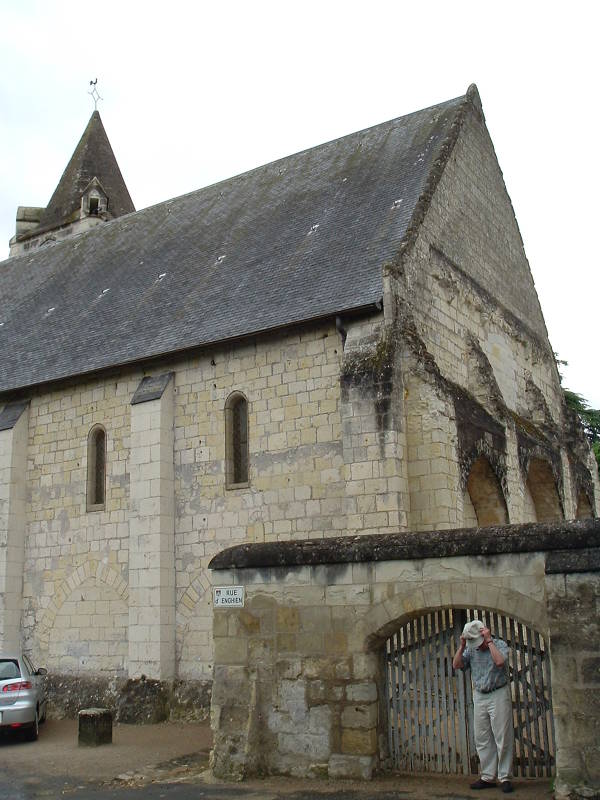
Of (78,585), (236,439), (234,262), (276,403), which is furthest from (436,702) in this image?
(234,262)

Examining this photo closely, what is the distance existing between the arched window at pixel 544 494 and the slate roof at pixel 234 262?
A: 18.5ft

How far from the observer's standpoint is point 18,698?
451 inches

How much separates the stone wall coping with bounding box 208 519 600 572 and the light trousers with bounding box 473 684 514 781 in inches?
46.5

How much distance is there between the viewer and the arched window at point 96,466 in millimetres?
15615

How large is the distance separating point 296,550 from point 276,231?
991 centimetres

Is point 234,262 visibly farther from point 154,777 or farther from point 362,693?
point 362,693

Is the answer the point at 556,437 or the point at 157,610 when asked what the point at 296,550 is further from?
the point at 556,437

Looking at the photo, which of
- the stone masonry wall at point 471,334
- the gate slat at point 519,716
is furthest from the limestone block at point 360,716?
the stone masonry wall at point 471,334

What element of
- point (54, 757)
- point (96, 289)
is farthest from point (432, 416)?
point (96, 289)

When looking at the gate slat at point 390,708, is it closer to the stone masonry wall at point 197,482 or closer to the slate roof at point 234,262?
the stone masonry wall at point 197,482

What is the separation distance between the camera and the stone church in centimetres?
1257

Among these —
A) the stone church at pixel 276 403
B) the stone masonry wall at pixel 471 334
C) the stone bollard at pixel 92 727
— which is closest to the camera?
the stone bollard at pixel 92 727

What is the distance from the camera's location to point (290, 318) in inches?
529

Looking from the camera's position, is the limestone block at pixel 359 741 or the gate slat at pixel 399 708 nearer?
the limestone block at pixel 359 741
